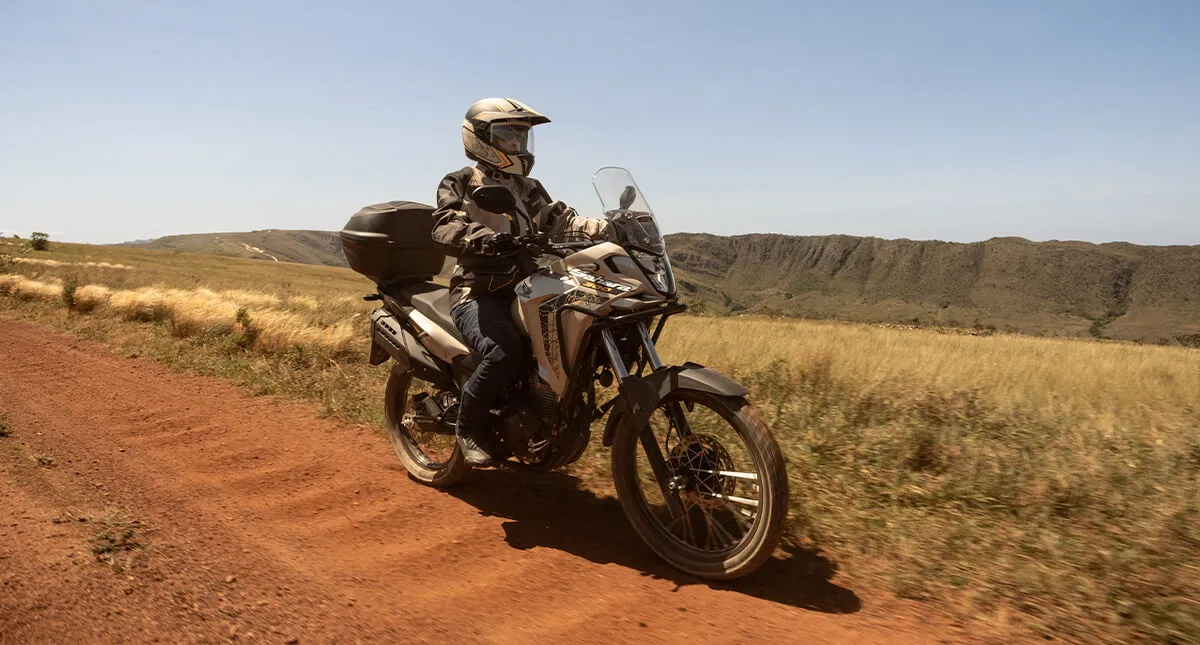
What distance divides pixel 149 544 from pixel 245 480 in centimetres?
130

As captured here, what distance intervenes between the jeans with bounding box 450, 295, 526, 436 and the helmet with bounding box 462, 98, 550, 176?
2.81 ft

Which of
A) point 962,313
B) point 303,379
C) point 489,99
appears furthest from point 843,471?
point 962,313

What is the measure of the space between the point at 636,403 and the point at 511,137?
1.90 m

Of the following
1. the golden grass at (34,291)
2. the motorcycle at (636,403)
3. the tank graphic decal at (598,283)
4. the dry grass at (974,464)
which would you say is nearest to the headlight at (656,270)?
the motorcycle at (636,403)

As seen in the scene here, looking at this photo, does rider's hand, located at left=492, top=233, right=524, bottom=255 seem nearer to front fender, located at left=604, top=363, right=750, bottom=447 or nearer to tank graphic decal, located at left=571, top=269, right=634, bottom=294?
tank graphic decal, located at left=571, top=269, right=634, bottom=294

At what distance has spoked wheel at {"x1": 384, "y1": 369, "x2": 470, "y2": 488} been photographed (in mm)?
5062

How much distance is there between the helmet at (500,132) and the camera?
434cm

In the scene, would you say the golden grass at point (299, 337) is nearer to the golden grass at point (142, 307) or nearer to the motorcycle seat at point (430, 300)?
the golden grass at point (142, 307)

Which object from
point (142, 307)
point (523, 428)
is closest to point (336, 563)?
point (523, 428)

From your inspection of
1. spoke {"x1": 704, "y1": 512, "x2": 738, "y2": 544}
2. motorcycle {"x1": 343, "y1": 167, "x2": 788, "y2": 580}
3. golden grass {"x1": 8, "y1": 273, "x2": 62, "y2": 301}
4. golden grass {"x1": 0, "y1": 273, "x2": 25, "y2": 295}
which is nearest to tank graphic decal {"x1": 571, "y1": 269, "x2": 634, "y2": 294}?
motorcycle {"x1": 343, "y1": 167, "x2": 788, "y2": 580}

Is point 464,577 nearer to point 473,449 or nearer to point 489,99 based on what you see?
point 473,449

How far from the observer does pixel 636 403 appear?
366 centimetres

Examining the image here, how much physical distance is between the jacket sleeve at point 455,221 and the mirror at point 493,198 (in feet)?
0.93

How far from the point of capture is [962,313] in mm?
192125
